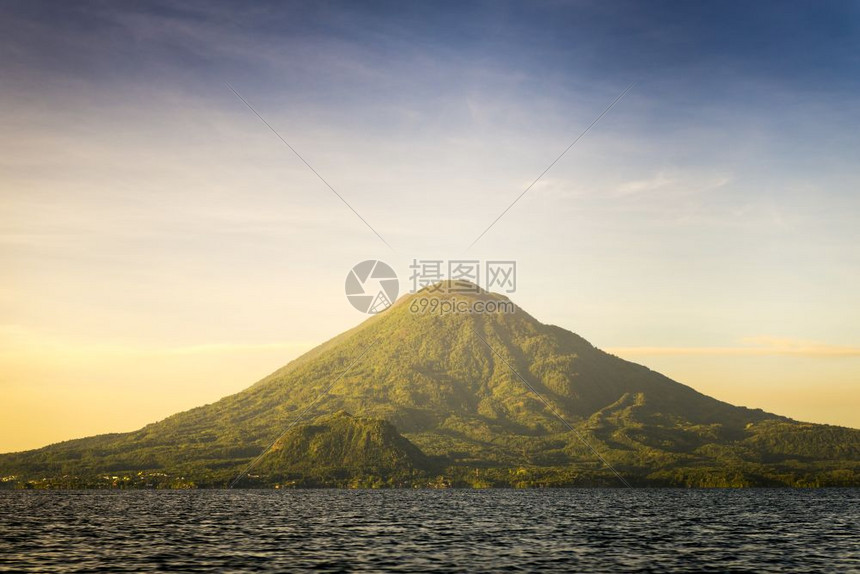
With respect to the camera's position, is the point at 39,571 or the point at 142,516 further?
the point at 142,516

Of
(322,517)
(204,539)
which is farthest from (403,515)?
(204,539)

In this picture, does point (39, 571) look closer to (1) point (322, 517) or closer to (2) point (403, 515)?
(1) point (322, 517)

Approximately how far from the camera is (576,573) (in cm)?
8519

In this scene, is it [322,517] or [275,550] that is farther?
[322,517]

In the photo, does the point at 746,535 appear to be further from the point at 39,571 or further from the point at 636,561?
the point at 39,571

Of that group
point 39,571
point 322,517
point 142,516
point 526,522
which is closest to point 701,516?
point 526,522

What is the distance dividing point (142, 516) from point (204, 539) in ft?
244

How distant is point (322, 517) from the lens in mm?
179500

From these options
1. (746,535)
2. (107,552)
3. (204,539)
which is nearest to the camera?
(107,552)

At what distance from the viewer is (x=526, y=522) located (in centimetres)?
16138

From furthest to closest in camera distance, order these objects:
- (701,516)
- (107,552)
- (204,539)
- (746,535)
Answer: (701,516) < (746,535) < (204,539) < (107,552)

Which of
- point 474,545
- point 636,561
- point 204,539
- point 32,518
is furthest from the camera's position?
point 32,518

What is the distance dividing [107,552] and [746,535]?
102974 mm

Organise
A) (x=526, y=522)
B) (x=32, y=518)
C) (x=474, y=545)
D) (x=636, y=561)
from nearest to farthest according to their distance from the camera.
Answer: (x=636, y=561), (x=474, y=545), (x=526, y=522), (x=32, y=518)
